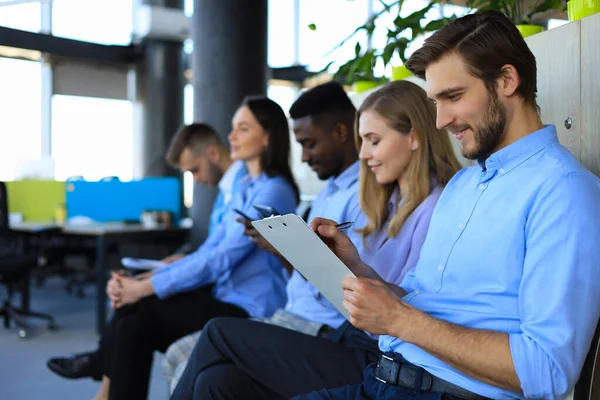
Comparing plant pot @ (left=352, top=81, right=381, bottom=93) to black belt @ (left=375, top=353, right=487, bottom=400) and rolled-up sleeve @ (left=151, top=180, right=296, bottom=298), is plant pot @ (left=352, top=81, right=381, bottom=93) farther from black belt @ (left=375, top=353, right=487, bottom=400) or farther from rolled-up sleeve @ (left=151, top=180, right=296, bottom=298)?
black belt @ (left=375, top=353, right=487, bottom=400)

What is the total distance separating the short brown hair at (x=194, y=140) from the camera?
10.8 feet

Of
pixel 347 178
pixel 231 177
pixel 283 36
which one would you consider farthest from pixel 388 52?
pixel 283 36

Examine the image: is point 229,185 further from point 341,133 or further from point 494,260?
point 494,260

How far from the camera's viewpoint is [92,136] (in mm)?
9578

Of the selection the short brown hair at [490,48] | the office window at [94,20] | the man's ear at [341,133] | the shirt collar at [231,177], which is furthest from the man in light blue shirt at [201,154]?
the office window at [94,20]

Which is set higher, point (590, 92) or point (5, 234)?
point (590, 92)

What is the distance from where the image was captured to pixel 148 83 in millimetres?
9695

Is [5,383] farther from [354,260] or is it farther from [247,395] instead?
[354,260]

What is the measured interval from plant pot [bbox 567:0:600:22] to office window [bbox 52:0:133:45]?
28.9 feet

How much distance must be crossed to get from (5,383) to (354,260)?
8.94 feet

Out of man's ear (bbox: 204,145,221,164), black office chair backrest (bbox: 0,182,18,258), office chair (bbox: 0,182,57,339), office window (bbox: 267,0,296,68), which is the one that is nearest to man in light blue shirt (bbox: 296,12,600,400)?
man's ear (bbox: 204,145,221,164)

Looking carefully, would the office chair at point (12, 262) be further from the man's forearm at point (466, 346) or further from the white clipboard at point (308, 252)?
the man's forearm at point (466, 346)

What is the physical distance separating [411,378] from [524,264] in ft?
1.04

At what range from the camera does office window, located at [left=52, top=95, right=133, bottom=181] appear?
9469 millimetres
